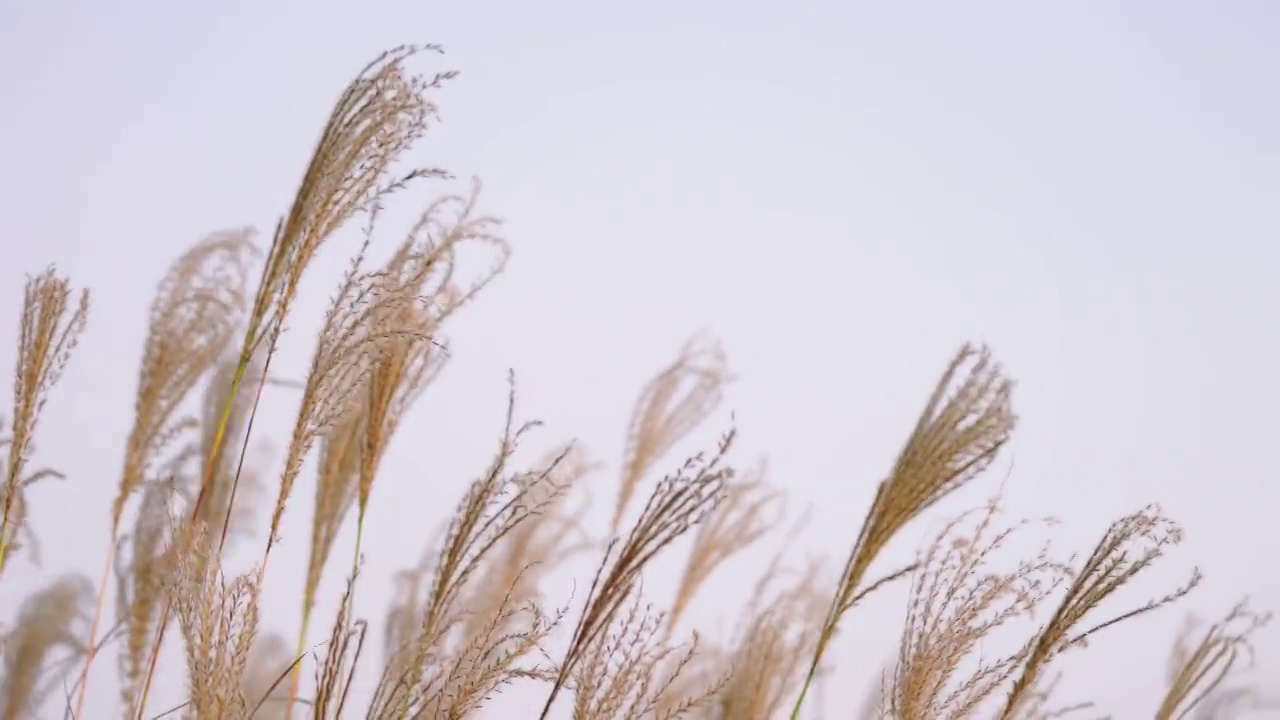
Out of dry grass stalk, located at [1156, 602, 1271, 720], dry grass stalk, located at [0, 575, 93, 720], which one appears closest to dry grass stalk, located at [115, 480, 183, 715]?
dry grass stalk, located at [0, 575, 93, 720]

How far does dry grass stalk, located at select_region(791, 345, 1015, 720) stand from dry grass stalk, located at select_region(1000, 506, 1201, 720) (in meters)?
0.21

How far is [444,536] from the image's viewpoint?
2.49 metres

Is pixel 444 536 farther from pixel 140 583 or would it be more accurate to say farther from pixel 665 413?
pixel 665 413

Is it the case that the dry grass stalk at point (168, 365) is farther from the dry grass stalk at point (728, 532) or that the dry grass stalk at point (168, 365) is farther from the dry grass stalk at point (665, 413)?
the dry grass stalk at point (728, 532)

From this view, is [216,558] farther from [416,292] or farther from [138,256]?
[138,256]

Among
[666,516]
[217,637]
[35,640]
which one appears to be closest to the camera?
[666,516]

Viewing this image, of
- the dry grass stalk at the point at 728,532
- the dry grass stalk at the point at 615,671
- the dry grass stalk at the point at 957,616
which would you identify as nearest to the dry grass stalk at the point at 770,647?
the dry grass stalk at the point at 728,532

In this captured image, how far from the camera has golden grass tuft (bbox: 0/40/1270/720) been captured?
1.27m

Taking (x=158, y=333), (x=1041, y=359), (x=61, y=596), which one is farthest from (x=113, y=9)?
(x=1041, y=359)

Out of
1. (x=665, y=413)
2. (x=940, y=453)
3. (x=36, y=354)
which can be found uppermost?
(x=665, y=413)

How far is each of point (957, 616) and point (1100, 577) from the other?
0.20 m

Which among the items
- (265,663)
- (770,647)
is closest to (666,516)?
(770,647)

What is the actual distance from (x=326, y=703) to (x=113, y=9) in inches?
116

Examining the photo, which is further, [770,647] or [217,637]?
[770,647]
